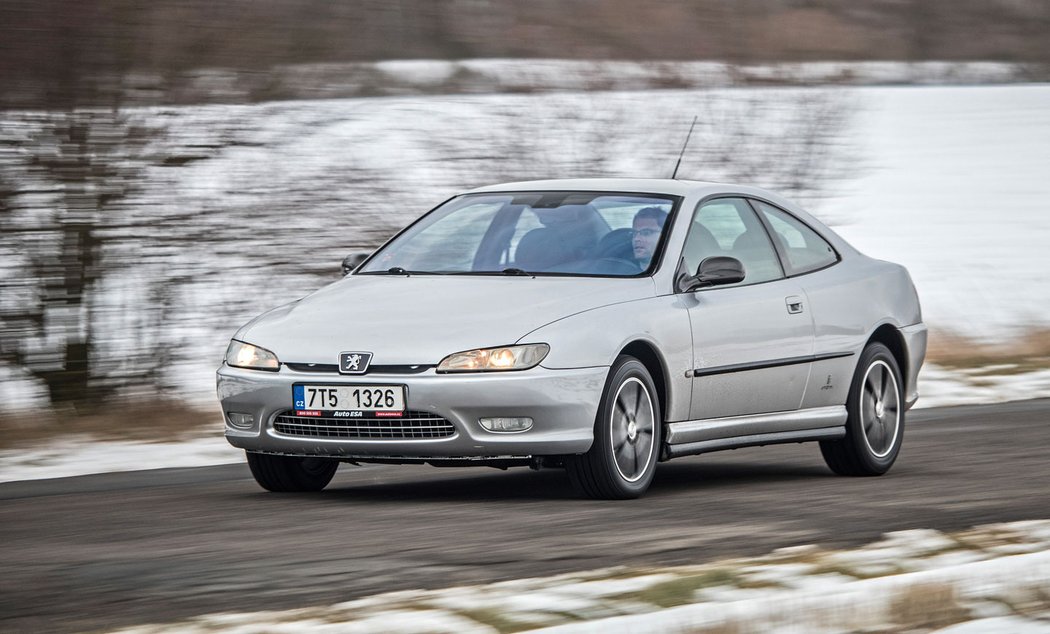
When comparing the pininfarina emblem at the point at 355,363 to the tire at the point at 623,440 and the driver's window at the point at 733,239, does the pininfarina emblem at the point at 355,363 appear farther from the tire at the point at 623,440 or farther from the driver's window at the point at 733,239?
the driver's window at the point at 733,239

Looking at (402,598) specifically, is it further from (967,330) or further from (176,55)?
(967,330)

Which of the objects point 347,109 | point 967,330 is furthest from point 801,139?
point 347,109

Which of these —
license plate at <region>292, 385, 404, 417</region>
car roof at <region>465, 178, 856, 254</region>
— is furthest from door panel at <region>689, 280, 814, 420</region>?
license plate at <region>292, 385, 404, 417</region>

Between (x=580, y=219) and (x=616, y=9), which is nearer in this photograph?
(x=580, y=219)

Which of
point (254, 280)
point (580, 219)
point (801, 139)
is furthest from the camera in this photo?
point (801, 139)

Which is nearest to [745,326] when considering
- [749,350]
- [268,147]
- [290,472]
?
[749,350]

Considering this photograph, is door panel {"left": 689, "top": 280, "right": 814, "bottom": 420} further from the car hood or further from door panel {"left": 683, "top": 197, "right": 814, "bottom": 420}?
the car hood

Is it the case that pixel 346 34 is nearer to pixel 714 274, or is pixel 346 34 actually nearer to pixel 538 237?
pixel 538 237

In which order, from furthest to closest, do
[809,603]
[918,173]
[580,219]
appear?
[918,173] → [580,219] → [809,603]

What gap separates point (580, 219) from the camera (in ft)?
29.3

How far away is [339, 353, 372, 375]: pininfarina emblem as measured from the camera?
25.5 ft

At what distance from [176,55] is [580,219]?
4551mm

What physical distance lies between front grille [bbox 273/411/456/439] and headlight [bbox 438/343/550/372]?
0.23 m

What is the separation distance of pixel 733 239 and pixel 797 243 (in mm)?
631
